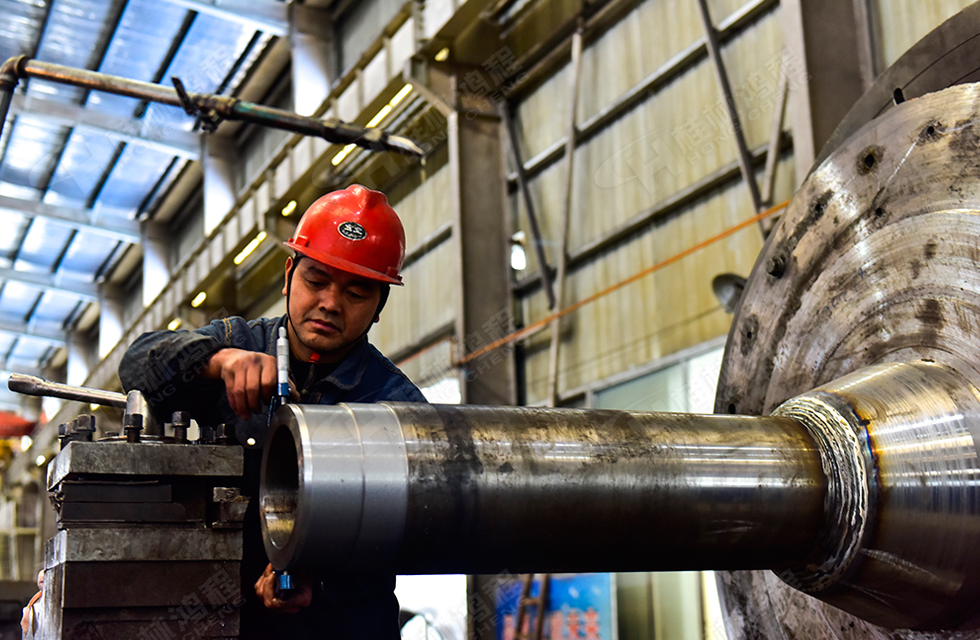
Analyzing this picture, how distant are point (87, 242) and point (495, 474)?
18.1m

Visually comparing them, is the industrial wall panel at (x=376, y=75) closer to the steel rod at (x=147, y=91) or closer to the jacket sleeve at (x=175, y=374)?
the steel rod at (x=147, y=91)

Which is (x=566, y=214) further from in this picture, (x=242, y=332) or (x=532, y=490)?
(x=532, y=490)

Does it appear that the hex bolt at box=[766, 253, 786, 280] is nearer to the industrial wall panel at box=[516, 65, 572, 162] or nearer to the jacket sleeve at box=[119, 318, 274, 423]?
the jacket sleeve at box=[119, 318, 274, 423]

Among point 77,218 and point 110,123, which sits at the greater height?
point 110,123

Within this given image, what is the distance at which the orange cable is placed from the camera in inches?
238

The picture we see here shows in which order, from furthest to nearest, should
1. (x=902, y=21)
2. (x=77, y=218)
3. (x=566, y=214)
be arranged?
(x=77, y=218) → (x=566, y=214) → (x=902, y=21)

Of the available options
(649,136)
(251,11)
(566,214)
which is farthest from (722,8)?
(251,11)

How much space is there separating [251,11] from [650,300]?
6805 millimetres

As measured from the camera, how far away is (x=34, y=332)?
21.2 meters

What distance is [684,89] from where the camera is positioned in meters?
7.07

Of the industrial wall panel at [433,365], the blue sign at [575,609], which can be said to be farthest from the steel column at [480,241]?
the blue sign at [575,609]

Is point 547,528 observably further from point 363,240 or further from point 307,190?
point 307,190

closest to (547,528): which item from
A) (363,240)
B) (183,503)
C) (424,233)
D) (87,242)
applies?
(183,503)

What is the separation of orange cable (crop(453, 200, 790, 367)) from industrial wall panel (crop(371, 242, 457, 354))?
94 cm
